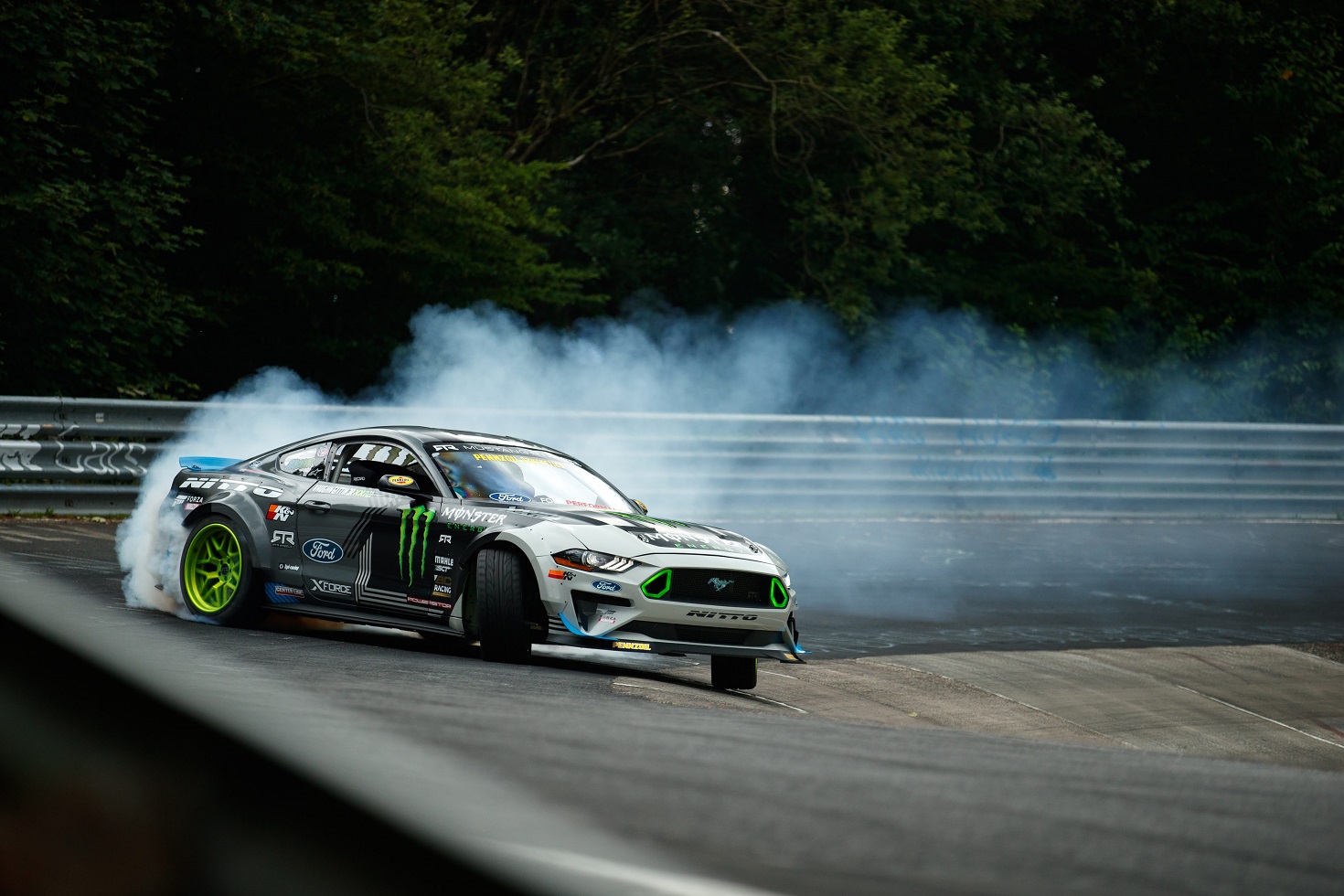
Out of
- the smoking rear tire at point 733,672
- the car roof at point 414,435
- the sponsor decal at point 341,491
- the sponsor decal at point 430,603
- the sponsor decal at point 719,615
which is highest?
the car roof at point 414,435

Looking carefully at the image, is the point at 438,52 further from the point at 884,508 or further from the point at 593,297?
the point at 884,508

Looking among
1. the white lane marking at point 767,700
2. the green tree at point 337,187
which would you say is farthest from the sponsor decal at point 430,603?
the green tree at point 337,187

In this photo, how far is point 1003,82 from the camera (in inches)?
1243

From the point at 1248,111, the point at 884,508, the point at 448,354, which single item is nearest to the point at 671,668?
the point at 884,508

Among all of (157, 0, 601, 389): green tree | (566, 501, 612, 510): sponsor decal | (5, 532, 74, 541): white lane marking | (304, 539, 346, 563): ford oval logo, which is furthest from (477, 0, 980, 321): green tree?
(304, 539, 346, 563): ford oval logo

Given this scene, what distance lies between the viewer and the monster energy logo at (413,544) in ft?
29.1

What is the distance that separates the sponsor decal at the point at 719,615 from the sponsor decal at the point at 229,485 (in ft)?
8.36

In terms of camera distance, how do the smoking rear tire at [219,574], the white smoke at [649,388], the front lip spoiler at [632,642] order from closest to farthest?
the front lip spoiler at [632,642] < the smoking rear tire at [219,574] < the white smoke at [649,388]

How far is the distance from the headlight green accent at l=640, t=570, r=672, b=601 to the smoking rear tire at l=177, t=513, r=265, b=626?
2347 mm

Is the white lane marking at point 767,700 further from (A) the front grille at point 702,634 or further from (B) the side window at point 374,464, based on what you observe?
(B) the side window at point 374,464

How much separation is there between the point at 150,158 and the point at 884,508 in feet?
32.4

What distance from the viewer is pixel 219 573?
9695 mm

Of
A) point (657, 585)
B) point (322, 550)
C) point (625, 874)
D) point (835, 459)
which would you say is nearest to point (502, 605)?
point (657, 585)

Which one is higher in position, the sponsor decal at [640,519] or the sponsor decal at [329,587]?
the sponsor decal at [640,519]
